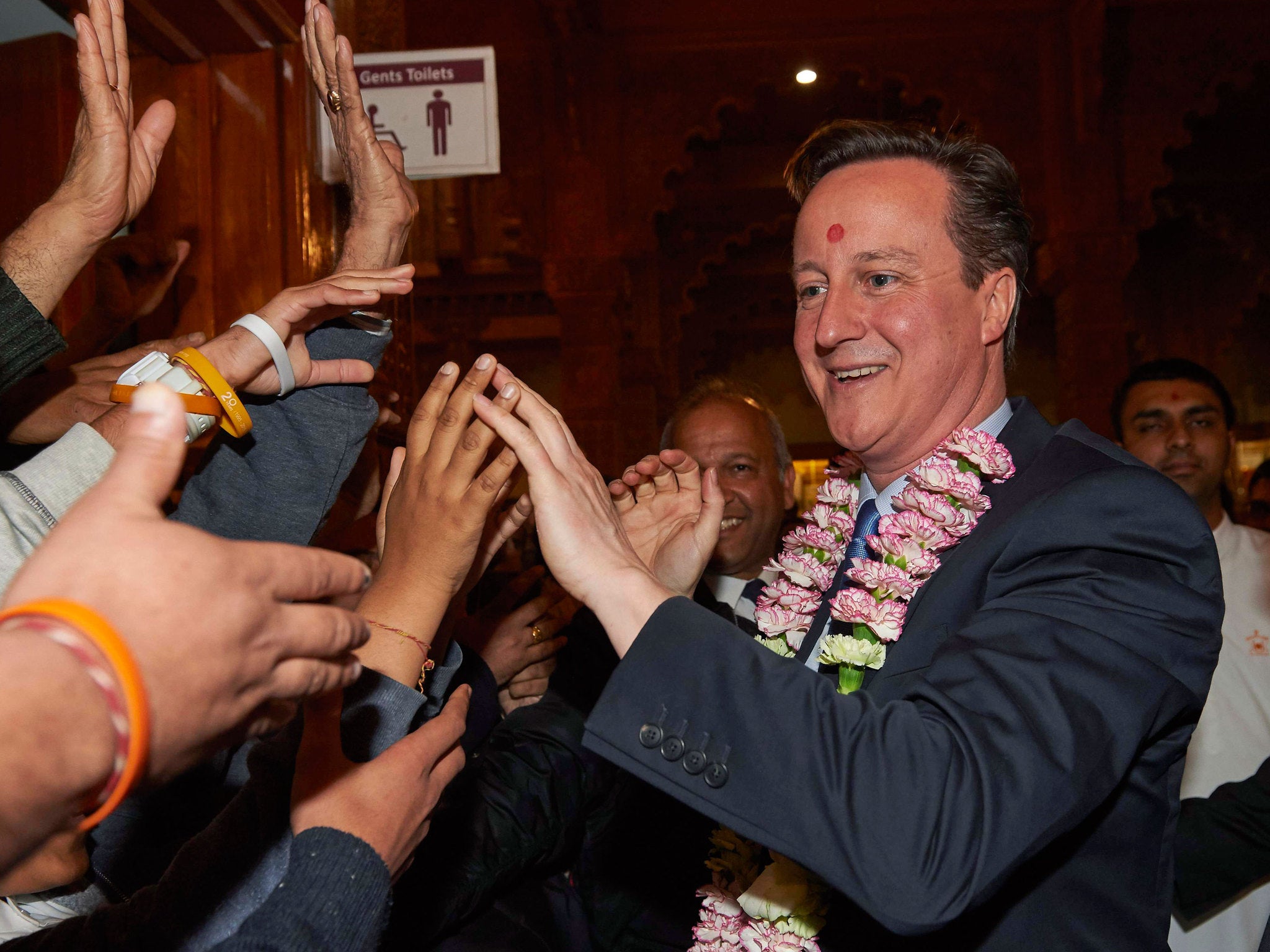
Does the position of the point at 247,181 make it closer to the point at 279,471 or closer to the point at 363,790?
the point at 279,471

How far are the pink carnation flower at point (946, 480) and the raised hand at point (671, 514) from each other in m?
0.37

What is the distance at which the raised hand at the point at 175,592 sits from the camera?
0.69 m

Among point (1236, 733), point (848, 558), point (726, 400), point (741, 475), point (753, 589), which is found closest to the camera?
point (848, 558)

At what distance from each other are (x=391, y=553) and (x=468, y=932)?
886mm

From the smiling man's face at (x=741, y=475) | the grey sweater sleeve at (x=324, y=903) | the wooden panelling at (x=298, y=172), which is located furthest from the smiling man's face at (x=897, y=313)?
the wooden panelling at (x=298, y=172)

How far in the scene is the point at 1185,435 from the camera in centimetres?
333

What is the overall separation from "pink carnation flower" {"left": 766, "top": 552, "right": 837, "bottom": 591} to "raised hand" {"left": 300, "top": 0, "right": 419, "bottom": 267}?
95 centimetres

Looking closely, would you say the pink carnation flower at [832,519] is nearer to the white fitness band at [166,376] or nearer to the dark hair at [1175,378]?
the white fitness band at [166,376]

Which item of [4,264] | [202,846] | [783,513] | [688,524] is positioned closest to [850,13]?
[783,513]

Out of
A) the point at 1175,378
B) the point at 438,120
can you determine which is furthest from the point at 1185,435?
the point at 438,120

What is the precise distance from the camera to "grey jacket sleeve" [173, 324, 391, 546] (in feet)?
5.32

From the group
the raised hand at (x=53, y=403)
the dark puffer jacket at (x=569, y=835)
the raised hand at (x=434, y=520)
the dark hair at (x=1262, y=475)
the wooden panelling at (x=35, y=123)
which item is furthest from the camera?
the dark hair at (x=1262, y=475)

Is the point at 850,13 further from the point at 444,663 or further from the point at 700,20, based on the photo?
the point at 444,663

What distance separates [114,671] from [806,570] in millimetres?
1488
